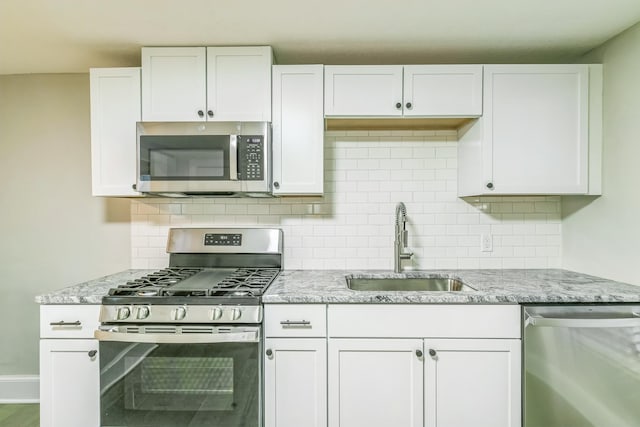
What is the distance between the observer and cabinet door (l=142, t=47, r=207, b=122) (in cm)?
203

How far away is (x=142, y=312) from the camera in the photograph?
1648 millimetres

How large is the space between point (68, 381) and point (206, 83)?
5.68 ft

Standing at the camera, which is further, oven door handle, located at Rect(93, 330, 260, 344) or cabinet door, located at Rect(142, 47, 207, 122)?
cabinet door, located at Rect(142, 47, 207, 122)

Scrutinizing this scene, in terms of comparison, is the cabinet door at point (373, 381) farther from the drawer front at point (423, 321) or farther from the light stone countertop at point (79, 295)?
the light stone countertop at point (79, 295)

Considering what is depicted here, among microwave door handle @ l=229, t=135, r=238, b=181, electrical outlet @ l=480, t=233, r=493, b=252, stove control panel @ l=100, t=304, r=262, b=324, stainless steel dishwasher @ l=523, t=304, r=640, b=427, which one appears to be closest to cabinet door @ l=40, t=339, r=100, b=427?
stove control panel @ l=100, t=304, r=262, b=324

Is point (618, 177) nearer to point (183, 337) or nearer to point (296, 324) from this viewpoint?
point (296, 324)

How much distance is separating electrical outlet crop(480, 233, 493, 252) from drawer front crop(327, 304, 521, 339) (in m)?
0.74

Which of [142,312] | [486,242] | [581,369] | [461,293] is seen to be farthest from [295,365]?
[486,242]

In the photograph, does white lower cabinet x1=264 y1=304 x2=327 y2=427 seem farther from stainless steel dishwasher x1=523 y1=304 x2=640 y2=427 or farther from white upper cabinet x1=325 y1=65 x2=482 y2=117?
white upper cabinet x1=325 y1=65 x2=482 y2=117

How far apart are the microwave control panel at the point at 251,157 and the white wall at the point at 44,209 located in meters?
1.07

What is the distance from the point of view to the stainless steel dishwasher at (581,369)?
1.63m

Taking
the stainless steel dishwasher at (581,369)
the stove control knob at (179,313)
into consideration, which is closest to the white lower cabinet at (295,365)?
the stove control knob at (179,313)

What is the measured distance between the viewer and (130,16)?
173 cm

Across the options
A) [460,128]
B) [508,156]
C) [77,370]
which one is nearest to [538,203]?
[508,156]
